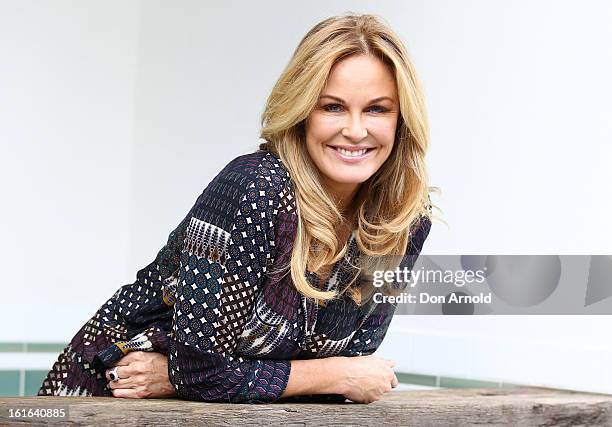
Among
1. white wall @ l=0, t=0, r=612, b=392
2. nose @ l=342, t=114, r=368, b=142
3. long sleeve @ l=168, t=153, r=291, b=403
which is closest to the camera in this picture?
long sleeve @ l=168, t=153, r=291, b=403

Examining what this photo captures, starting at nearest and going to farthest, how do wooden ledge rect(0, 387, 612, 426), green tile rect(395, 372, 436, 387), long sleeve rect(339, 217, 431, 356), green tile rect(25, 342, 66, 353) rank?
wooden ledge rect(0, 387, 612, 426) < long sleeve rect(339, 217, 431, 356) < green tile rect(395, 372, 436, 387) < green tile rect(25, 342, 66, 353)

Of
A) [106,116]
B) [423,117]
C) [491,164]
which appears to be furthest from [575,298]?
[106,116]

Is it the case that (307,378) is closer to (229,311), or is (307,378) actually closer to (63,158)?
(229,311)

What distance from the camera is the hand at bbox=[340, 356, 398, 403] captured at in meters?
1.82

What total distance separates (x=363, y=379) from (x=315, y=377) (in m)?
0.09

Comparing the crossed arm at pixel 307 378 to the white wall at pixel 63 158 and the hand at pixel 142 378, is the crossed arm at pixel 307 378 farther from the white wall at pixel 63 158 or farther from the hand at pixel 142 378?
the white wall at pixel 63 158

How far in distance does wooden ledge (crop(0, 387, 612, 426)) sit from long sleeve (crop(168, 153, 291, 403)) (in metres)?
0.05

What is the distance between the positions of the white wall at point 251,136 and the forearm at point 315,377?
114 cm

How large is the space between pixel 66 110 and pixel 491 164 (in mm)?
1576

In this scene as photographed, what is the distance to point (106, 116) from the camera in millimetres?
3703

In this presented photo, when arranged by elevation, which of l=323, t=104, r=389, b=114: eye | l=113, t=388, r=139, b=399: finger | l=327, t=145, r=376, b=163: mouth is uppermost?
l=323, t=104, r=389, b=114: eye

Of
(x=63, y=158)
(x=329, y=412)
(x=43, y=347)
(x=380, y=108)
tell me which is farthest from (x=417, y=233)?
(x=43, y=347)

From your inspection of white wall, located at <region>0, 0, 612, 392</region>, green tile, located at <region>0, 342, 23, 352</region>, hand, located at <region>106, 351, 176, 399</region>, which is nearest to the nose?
hand, located at <region>106, 351, 176, 399</region>

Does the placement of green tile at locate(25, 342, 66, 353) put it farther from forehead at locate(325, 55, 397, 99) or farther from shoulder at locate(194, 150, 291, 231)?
forehead at locate(325, 55, 397, 99)
